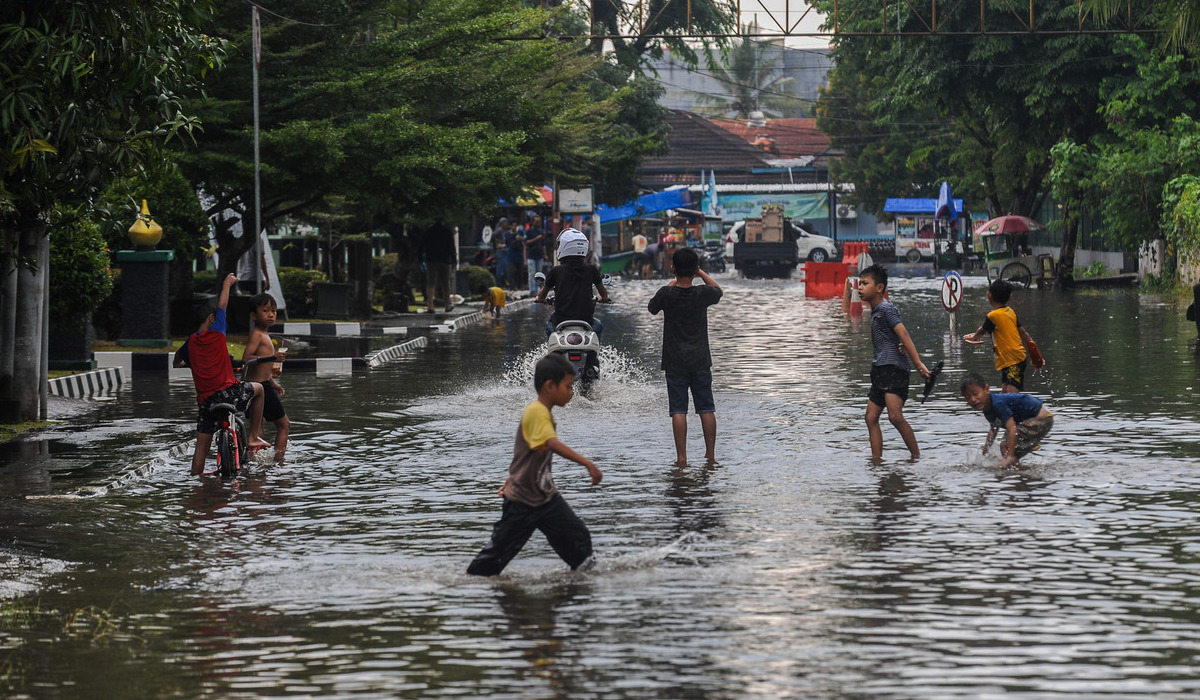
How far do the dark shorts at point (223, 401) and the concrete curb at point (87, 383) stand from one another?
18.8 feet

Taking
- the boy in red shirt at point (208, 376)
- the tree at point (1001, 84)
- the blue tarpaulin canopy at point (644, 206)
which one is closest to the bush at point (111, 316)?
the boy in red shirt at point (208, 376)

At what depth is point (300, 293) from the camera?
31.8 meters

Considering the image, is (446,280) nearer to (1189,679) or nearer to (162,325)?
(162,325)

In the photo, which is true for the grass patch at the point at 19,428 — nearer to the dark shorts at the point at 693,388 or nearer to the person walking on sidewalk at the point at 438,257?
the dark shorts at the point at 693,388

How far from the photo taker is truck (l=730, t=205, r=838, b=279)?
5656 cm

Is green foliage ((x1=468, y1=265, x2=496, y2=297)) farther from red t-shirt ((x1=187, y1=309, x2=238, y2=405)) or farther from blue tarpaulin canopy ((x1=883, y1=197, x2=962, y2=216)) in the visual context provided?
blue tarpaulin canopy ((x1=883, y1=197, x2=962, y2=216))

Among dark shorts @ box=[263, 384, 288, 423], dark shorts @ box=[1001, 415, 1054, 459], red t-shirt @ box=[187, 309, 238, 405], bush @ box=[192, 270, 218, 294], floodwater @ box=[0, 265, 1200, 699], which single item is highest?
bush @ box=[192, 270, 218, 294]

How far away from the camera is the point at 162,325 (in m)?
22.7

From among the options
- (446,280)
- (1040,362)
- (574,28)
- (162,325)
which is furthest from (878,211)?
(1040,362)

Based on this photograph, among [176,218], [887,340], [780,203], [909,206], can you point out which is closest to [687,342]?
[887,340]

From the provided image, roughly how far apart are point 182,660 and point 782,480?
18.1ft

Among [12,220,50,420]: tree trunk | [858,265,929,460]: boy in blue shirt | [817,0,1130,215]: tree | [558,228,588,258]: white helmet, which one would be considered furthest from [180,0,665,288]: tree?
[817,0,1130,215]: tree

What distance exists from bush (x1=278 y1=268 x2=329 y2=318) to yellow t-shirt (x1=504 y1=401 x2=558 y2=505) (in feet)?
76.6

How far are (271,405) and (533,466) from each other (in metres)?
5.21
